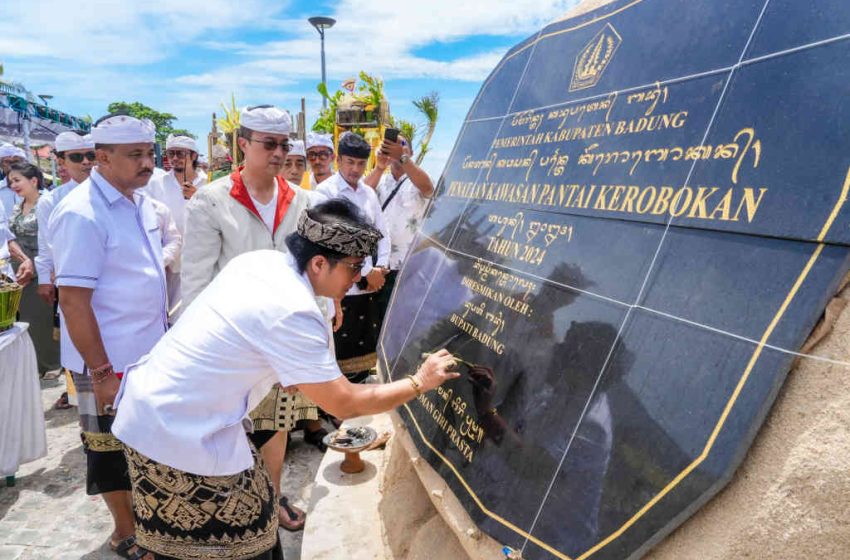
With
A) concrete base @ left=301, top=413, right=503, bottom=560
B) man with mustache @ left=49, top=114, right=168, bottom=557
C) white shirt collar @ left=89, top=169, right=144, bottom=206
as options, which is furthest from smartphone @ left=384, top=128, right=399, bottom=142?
concrete base @ left=301, top=413, right=503, bottom=560

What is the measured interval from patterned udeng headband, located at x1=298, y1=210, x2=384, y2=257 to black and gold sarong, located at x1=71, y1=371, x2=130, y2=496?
5.27 ft

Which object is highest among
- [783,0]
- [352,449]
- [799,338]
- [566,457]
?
[783,0]

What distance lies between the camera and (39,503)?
11.2 feet

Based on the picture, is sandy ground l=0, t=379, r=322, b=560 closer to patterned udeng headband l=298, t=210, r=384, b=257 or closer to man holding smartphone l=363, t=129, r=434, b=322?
man holding smartphone l=363, t=129, r=434, b=322

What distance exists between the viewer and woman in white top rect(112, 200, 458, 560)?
1.61 metres

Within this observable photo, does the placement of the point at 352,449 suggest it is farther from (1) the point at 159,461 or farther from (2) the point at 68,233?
(2) the point at 68,233

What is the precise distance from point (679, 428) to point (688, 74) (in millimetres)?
994

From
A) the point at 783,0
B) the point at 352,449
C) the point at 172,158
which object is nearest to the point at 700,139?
the point at 783,0

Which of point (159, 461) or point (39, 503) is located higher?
point (159, 461)

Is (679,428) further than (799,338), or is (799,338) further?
(679,428)

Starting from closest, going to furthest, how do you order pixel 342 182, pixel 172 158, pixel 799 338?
pixel 799 338 → pixel 342 182 → pixel 172 158

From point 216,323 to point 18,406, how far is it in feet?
Result: 9.21

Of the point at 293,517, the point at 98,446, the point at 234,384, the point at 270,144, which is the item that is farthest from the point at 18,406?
the point at 234,384

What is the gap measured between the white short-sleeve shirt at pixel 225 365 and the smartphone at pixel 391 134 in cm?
197
